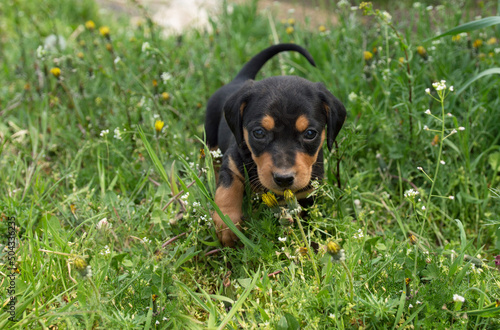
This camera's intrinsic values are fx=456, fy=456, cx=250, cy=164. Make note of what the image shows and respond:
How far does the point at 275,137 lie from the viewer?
102 inches

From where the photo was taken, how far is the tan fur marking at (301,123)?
2559mm

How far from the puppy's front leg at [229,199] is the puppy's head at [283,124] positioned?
22 centimetres

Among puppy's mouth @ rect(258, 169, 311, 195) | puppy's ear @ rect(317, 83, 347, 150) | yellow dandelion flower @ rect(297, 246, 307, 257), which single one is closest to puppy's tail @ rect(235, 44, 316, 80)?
puppy's ear @ rect(317, 83, 347, 150)

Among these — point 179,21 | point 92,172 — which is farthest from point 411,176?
point 179,21

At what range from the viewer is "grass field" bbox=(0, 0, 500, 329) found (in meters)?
2.15

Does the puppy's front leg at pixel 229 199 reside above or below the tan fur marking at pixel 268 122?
below

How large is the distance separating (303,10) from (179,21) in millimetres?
1849

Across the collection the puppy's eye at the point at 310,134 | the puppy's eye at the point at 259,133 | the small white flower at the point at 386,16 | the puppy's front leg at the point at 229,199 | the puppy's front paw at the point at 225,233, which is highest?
the small white flower at the point at 386,16

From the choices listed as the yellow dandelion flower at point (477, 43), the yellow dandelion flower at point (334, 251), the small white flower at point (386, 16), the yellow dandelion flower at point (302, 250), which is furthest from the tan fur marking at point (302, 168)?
the yellow dandelion flower at point (477, 43)

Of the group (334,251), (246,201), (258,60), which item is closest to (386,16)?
(258,60)

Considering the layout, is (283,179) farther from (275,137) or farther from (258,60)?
(258,60)

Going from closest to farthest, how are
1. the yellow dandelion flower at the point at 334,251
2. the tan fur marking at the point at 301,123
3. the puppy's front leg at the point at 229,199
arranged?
the yellow dandelion flower at the point at 334,251, the tan fur marking at the point at 301,123, the puppy's front leg at the point at 229,199

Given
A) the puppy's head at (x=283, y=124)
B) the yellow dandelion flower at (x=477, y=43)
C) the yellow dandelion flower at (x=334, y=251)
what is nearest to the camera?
the yellow dandelion flower at (x=334, y=251)

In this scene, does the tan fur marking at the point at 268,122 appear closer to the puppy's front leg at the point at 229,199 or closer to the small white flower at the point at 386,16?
the puppy's front leg at the point at 229,199
